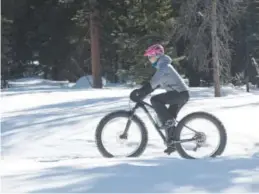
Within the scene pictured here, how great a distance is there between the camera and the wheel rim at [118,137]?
8.00 metres

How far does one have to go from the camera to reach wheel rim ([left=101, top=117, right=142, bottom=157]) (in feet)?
26.2

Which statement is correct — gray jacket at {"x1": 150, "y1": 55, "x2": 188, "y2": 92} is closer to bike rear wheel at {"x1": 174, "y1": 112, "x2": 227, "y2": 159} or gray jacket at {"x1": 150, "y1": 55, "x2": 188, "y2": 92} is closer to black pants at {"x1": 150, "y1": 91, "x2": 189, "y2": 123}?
→ black pants at {"x1": 150, "y1": 91, "x2": 189, "y2": 123}

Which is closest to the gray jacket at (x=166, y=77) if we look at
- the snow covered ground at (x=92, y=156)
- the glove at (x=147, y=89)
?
the glove at (x=147, y=89)

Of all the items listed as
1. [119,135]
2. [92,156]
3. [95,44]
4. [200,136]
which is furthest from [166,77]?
[95,44]

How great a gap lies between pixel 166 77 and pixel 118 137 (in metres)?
1.18

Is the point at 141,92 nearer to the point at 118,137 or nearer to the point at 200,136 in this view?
the point at 118,137

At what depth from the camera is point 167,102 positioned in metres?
7.74

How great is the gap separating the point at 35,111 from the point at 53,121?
2.15m

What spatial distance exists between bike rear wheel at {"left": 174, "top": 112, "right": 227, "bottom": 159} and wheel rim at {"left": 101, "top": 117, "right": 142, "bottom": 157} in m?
0.62

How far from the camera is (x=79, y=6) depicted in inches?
1133

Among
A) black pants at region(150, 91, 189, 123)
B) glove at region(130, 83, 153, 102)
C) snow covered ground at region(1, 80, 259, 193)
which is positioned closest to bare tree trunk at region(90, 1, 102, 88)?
snow covered ground at region(1, 80, 259, 193)

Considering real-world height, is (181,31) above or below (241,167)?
above

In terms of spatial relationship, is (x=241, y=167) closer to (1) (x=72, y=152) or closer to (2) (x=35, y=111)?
(1) (x=72, y=152)

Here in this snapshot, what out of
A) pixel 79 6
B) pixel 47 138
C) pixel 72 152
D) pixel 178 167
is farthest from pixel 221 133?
pixel 79 6
